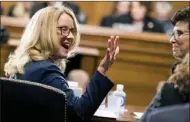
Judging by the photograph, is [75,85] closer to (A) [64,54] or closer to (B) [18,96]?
(A) [64,54]

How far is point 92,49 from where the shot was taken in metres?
5.55

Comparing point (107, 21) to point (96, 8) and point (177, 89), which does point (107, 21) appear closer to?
point (96, 8)

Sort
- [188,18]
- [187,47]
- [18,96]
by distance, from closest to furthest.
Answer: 1. [187,47]
2. [188,18]
3. [18,96]

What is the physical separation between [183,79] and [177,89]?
52 mm

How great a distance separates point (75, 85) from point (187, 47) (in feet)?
4.77

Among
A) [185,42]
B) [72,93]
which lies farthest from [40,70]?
[185,42]

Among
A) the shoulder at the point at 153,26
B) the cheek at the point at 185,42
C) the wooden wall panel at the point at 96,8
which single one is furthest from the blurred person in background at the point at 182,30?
the wooden wall panel at the point at 96,8

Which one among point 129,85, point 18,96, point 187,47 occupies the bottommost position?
point 129,85

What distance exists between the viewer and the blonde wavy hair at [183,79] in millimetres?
1872

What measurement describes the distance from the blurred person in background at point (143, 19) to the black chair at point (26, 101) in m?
4.53

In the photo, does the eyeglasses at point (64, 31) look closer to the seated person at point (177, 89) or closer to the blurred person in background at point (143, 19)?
the seated person at point (177, 89)

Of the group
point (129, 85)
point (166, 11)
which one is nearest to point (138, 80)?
point (129, 85)

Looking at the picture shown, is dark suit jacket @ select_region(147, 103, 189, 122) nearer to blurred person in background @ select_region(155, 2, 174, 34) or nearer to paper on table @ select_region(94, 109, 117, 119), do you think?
paper on table @ select_region(94, 109, 117, 119)

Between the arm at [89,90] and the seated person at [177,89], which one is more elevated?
the seated person at [177,89]
